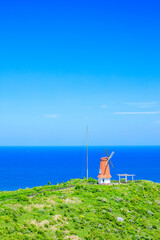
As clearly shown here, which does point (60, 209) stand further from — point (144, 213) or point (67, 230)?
point (144, 213)

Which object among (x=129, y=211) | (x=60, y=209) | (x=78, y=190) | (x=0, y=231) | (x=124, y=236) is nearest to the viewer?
(x=0, y=231)

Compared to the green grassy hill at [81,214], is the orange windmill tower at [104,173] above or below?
above

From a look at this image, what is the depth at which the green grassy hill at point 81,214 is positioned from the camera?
98.5 ft

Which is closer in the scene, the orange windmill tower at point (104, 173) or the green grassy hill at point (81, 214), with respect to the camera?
the green grassy hill at point (81, 214)

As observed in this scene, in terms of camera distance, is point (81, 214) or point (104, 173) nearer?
point (81, 214)

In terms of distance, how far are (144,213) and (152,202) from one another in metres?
5.23

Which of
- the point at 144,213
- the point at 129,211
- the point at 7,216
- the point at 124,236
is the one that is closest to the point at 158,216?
the point at 144,213

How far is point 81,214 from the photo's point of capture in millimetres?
35406

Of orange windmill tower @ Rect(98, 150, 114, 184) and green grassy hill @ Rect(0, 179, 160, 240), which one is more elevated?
orange windmill tower @ Rect(98, 150, 114, 184)

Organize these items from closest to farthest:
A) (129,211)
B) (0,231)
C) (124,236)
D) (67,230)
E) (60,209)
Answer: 1. (0,231)
2. (67,230)
3. (124,236)
4. (60,209)
5. (129,211)

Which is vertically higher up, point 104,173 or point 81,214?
point 104,173

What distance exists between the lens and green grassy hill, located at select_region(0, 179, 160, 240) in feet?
98.5

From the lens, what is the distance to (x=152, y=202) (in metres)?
45.7

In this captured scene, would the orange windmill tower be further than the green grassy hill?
Yes
